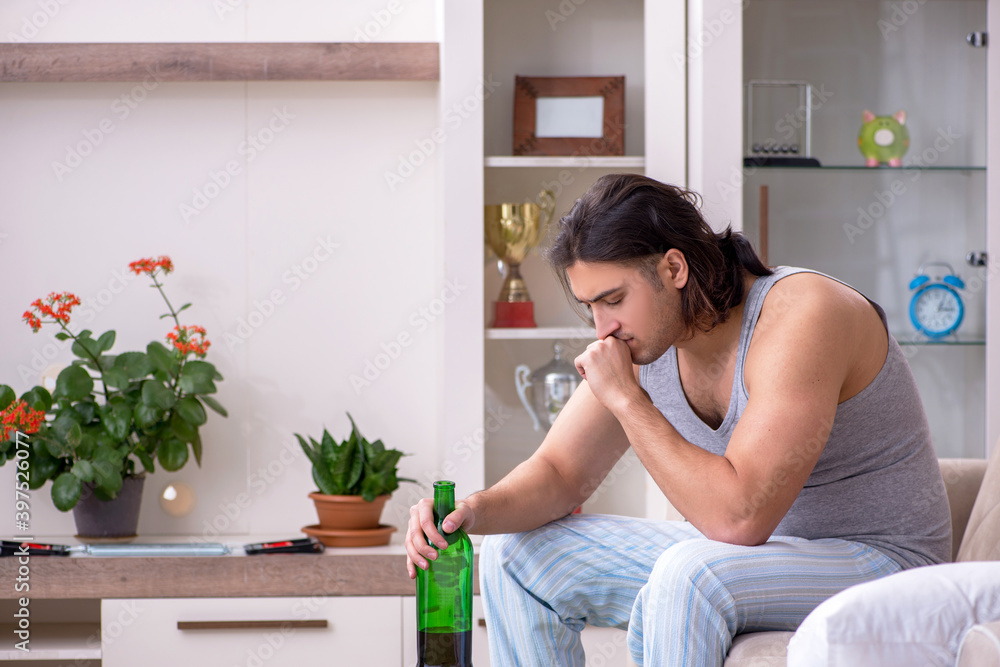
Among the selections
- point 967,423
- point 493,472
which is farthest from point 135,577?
point 967,423

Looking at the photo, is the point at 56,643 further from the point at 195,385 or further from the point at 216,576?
the point at 195,385

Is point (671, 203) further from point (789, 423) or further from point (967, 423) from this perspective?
point (967, 423)

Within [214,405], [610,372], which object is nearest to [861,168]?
[610,372]

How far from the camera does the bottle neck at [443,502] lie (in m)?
1.46

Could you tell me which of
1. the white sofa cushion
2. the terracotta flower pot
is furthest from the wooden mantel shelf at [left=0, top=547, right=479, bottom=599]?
the white sofa cushion

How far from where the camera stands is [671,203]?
4.91ft

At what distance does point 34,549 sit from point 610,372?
5.00ft

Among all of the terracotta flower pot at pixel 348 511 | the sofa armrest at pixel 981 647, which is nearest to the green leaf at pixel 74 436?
the terracotta flower pot at pixel 348 511

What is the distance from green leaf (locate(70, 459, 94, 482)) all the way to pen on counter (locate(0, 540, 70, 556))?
166 mm

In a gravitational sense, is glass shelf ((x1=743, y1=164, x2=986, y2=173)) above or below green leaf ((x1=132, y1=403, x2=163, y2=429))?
above

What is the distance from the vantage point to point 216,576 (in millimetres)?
2195

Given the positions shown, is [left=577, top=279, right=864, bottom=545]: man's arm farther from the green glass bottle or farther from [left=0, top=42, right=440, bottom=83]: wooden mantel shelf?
[left=0, top=42, right=440, bottom=83]: wooden mantel shelf

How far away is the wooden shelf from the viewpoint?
7.22ft

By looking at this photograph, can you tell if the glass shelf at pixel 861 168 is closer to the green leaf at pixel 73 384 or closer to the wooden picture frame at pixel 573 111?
the wooden picture frame at pixel 573 111
